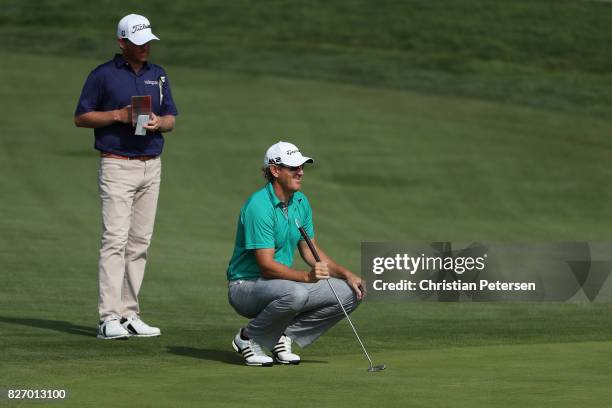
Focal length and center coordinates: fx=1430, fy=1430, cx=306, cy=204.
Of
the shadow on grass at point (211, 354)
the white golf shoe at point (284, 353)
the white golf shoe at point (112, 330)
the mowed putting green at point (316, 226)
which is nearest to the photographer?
the mowed putting green at point (316, 226)

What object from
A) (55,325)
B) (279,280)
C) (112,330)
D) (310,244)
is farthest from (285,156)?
(55,325)

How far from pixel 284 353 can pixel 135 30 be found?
9.02ft

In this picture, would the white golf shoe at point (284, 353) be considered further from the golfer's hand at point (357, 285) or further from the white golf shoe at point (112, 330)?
the white golf shoe at point (112, 330)

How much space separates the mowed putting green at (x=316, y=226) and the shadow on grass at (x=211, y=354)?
0.07 ft

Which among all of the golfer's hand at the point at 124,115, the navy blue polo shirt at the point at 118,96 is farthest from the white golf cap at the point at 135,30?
the golfer's hand at the point at 124,115

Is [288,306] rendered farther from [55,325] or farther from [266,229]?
[55,325]

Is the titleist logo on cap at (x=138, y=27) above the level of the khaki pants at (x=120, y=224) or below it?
above

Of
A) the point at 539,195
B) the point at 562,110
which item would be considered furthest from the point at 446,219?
the point at 562,110

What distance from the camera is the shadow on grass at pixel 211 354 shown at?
10056 mm

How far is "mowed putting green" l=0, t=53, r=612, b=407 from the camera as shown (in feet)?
29.4

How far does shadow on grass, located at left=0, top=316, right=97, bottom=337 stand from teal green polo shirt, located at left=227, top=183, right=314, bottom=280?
6.17 ft

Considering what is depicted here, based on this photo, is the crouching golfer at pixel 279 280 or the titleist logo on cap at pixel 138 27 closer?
the crouching golfer at pixel 279 280

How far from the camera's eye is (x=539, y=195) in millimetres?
21438

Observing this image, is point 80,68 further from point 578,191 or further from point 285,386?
point 285,386
